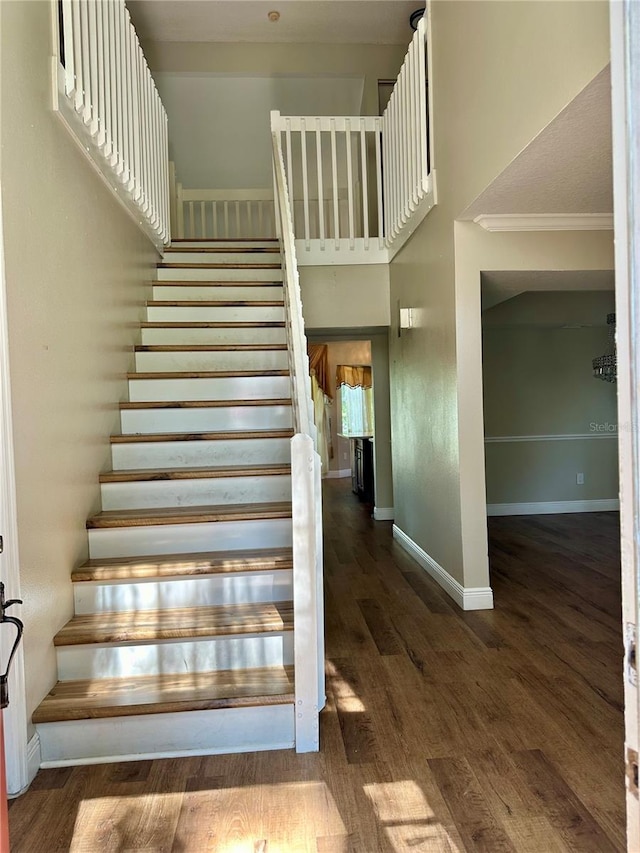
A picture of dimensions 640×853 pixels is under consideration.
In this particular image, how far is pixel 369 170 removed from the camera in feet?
18.3

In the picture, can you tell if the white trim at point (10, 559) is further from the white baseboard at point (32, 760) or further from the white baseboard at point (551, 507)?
the white baseboard at point (551, 507)

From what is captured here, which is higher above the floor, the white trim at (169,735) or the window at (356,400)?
the window at (356,400)

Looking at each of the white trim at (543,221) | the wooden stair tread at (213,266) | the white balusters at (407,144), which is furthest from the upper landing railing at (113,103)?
the white trim at (543,221)

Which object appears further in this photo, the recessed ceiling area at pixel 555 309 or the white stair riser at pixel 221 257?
the recessed ceiling area at pixel 555 309

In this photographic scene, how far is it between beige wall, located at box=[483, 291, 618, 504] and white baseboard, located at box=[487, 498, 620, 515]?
0.17 ft

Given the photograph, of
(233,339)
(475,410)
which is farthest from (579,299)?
(233,339)

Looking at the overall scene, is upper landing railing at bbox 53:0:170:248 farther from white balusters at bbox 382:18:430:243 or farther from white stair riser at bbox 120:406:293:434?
white balusters at bbox 382:18:430:243

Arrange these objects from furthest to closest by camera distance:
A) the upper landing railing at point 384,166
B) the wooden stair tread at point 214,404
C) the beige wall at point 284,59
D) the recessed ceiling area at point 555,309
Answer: the beige wall at point 284,59 < the recessed ceiling area at point 555,309 < the upper landing railing at point 384,166 < the wooden stair tread at point 214,404

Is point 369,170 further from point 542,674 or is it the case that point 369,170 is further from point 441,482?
point 542,674

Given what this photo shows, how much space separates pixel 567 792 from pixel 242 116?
6625mm

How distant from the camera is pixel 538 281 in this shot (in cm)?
A: 360

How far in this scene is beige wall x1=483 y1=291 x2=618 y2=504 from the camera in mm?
6031

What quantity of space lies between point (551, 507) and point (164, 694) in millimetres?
5062

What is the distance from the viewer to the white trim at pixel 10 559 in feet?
5.73
